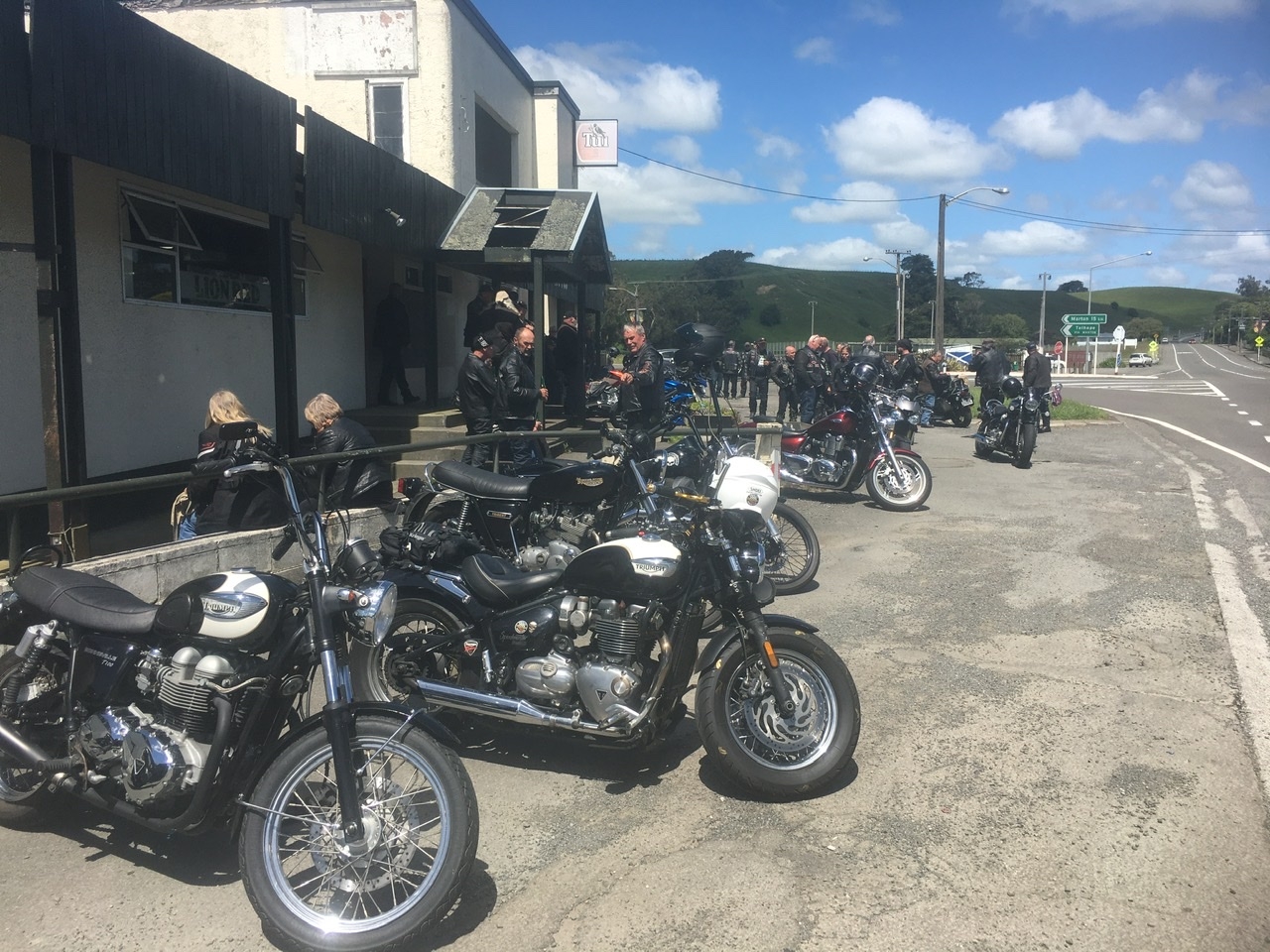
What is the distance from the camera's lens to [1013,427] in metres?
15.3

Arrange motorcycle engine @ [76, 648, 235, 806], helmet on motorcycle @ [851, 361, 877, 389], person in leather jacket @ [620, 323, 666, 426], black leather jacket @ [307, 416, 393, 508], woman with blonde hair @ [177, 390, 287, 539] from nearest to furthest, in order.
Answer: motorcycle engine @ [76, 648, 235, 806] < woman with blonde hair @ [177, 390, 287, 539] < black leather jacket @ [307, 416, 393, 508] < person in leather jacket @ [620, 323, 666, 426] < helmet on motorcycle @ [851, 361, 877, 389]

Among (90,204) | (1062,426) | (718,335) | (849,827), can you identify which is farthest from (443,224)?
(1062,426)

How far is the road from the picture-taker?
3379mm

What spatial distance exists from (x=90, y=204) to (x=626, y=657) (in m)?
7.97

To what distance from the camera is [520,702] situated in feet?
14.3

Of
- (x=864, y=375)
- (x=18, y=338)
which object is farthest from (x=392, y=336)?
(x=864, y=375)

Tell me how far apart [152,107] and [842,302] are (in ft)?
518

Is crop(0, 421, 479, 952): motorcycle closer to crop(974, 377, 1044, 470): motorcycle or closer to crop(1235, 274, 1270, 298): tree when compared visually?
crop(974, 377, 1044, 470): motorcycle

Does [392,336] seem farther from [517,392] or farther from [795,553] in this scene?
[795,553]

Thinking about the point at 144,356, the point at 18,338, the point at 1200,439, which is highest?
the point at 18,338

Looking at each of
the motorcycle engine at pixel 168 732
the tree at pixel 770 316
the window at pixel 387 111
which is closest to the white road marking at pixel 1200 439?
the window at pixel 387 111

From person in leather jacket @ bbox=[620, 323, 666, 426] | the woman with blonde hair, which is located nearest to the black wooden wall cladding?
the woman with blonde hair

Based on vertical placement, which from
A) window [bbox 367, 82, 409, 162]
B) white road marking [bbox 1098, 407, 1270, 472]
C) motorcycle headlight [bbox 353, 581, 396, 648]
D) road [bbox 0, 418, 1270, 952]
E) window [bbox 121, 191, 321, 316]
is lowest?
road [bbox 0, 418, 1270, 952]

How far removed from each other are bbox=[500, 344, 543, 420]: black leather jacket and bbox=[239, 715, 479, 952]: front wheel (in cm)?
650
